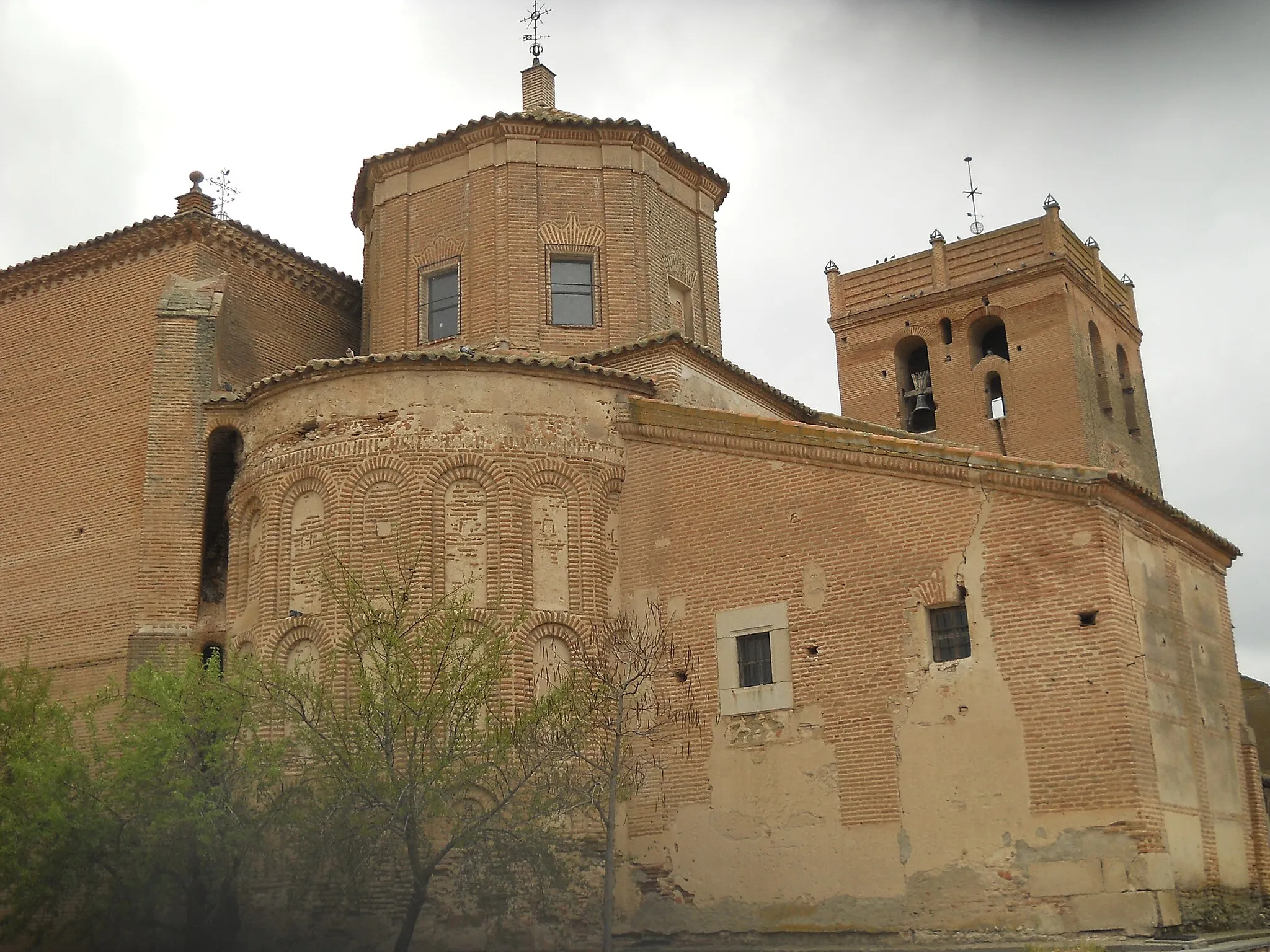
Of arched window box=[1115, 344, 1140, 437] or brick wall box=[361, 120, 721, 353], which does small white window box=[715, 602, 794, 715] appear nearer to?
brick wall box=[361, 120, 721, 353]

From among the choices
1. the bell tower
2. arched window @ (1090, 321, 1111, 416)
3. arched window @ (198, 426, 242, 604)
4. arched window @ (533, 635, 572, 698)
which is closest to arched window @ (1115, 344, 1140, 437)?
the bell tower

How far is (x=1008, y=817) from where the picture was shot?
1412 centimetres

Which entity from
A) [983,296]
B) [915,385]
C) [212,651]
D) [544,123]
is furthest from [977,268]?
[212,651]

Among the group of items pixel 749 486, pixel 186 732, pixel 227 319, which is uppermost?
pixel 227 319

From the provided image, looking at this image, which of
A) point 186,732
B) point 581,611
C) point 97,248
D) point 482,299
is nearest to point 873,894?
point 581,611

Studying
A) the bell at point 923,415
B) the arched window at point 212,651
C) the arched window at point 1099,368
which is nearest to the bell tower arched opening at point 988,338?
the bell at point 923,415

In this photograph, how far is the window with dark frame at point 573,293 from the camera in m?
20.9

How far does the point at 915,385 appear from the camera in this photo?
3519 centimetres

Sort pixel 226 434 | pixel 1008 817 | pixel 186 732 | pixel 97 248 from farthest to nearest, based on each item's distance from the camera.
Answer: pixel 97 248, pixel 226 434, pixel 186 732, pixel 1008 817

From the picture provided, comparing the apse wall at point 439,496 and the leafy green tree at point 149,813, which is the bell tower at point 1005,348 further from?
the leafy green tree at point 149,813

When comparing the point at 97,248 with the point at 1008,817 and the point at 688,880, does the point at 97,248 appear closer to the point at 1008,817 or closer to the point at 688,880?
the point at 688,880

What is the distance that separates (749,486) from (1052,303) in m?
18.7

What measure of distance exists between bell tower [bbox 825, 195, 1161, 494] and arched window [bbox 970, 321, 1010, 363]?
1.4 inches

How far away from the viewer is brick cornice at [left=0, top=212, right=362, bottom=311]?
21.0 m
